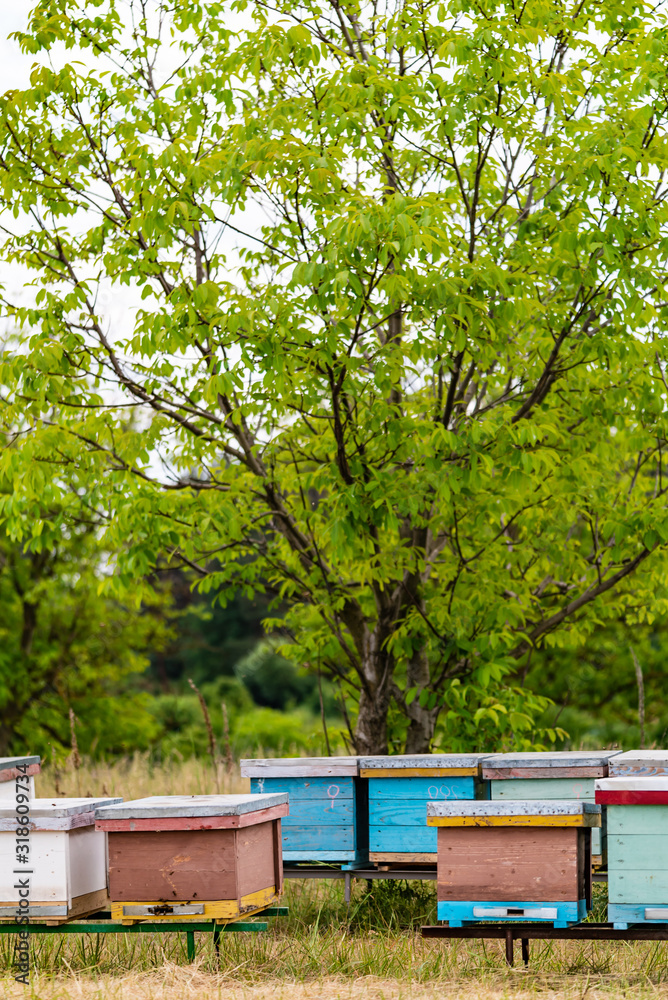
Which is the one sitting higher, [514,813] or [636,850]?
[514,813]

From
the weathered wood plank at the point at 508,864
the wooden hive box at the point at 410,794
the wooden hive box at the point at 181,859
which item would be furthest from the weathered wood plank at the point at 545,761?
the wooden hive box at the point at 181,859

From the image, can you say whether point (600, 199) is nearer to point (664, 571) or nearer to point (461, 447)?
point (461, 447)

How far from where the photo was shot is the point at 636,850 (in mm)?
4520

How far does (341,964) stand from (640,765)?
1.85 meters

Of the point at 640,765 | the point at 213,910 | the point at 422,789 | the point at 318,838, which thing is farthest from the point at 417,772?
the point at 213,910

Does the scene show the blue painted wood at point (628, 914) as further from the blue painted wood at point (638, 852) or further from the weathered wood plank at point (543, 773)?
the weathered wood plank at point (543, 773)

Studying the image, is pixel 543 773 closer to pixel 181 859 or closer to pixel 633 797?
pixel 633 797

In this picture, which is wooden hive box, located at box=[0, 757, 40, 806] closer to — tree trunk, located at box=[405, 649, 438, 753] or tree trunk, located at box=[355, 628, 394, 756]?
tree trunk, located at box=[355, 628, 394, 756]

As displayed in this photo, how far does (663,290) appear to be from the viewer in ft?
20.0

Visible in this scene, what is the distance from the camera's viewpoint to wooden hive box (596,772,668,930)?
4492 mm

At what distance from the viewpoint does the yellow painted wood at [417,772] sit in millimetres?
5581

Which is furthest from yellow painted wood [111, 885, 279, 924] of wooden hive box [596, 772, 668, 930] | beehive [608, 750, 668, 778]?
beehive [608, 750, 668, 778]

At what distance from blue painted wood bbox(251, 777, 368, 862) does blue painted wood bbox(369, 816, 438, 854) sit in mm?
141

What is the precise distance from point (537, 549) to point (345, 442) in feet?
5.84
